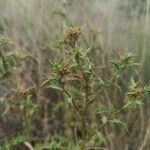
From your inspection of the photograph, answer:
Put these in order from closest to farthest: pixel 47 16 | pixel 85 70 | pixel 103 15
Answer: pixel 85 70, pixel 103 15, pixel 47 16

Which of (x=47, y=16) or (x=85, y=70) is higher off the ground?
(x=47, y=16)

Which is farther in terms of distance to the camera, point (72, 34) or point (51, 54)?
point (51, 54)

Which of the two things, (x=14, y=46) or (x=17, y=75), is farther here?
(x=14, y=46)

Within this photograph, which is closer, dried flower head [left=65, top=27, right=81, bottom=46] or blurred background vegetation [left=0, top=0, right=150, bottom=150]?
dried flower head [left=65, top=27, right=81, bottom=46]

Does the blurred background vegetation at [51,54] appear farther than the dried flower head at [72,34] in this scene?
Yes

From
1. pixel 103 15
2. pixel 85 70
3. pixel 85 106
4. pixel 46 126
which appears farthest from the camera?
pixel 103 15

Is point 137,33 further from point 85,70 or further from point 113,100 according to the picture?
point 85,70

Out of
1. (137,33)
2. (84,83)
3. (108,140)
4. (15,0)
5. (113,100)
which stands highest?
(15,0)

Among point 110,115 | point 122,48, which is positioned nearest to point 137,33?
point 122,48
